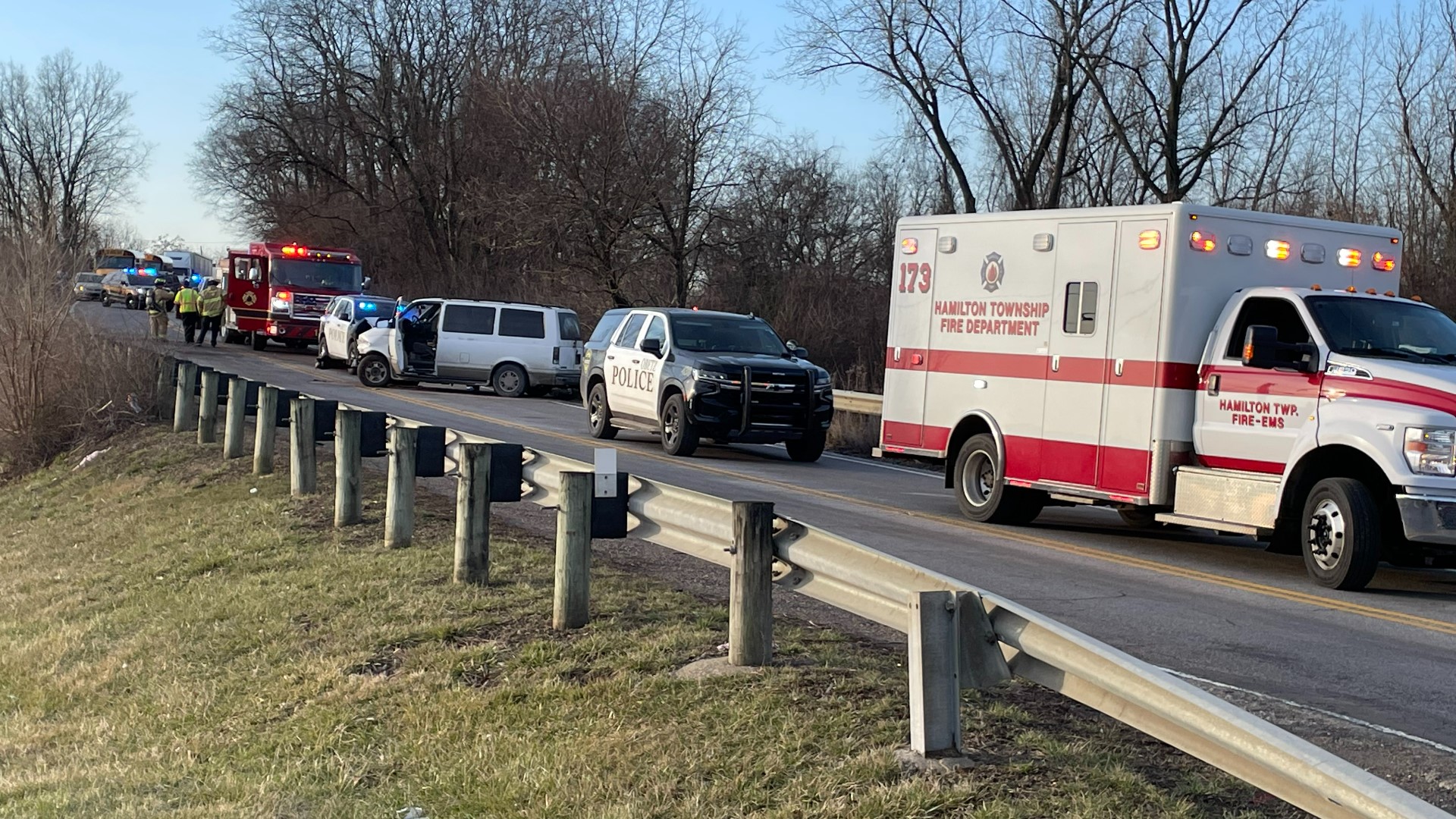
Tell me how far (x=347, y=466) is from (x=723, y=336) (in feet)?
31.3

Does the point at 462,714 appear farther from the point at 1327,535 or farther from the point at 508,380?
the point at 508,380

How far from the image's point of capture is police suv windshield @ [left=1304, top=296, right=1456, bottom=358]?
→ 34.9 feet

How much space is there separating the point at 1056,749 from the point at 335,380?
27.2 meters

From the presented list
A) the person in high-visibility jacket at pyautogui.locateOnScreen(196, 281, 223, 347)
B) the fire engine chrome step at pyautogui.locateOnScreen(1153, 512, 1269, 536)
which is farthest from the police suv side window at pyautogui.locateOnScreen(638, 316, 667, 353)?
the person in high-visibility jacket at pyautogui.locateOnScreen(196, 281, 223, 347)

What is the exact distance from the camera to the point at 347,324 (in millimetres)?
33750

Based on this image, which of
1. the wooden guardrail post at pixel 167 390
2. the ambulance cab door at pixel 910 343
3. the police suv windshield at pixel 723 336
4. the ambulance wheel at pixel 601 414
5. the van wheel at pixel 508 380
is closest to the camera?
the ambulance cab door at pixel 910 343

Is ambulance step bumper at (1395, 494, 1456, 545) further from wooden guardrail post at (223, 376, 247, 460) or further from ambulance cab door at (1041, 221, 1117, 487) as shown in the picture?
wooden guardrail post at (223, 376, 247, 460)

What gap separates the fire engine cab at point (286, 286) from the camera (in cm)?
3997

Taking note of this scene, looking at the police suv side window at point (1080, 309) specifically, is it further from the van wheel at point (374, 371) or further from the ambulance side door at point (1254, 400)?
the van wheel at point (374, 371)

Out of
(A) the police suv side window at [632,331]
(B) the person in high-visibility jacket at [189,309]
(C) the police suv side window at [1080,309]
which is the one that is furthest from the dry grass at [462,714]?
(B) the person in high-visibility jacket at [189,309]

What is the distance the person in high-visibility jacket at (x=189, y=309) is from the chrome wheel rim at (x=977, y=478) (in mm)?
33658

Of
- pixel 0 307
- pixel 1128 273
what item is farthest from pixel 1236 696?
pixel 0 307

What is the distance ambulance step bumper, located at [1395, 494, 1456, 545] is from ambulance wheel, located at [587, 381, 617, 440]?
42.2 feet

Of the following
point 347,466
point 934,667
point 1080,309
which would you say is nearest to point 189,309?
point 347,466
